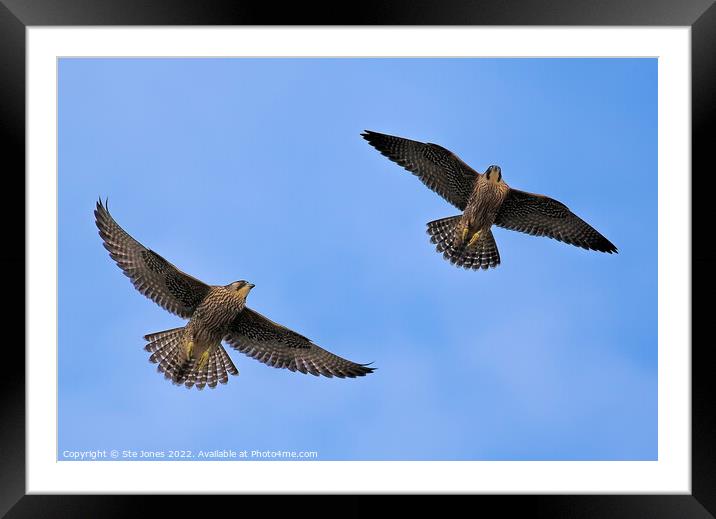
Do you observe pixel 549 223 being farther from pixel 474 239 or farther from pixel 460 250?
pixel 460 250

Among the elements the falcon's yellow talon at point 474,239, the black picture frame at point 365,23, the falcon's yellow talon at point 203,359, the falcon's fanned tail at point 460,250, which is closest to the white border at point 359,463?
the black picture frame at point 365,23

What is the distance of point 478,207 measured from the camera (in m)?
6.58

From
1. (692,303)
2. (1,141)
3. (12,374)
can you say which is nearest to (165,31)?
(1,141)

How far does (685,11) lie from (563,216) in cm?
249

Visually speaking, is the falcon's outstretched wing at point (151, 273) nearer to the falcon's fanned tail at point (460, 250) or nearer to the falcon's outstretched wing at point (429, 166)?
the falcon's outstretched wing at point (429, 166)

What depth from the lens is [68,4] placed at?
4344 mm

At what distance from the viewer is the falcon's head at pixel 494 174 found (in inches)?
250

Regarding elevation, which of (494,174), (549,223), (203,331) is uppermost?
(494,174)

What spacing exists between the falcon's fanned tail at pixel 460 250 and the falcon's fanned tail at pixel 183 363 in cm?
205

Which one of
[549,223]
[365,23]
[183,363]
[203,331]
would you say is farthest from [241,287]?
[549,223]

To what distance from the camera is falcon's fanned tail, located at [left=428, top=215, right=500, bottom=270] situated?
694cm

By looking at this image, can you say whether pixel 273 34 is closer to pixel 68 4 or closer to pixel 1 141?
pixel 68 4

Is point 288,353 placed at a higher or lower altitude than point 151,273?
lower

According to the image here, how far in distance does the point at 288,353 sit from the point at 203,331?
684 millimetres
